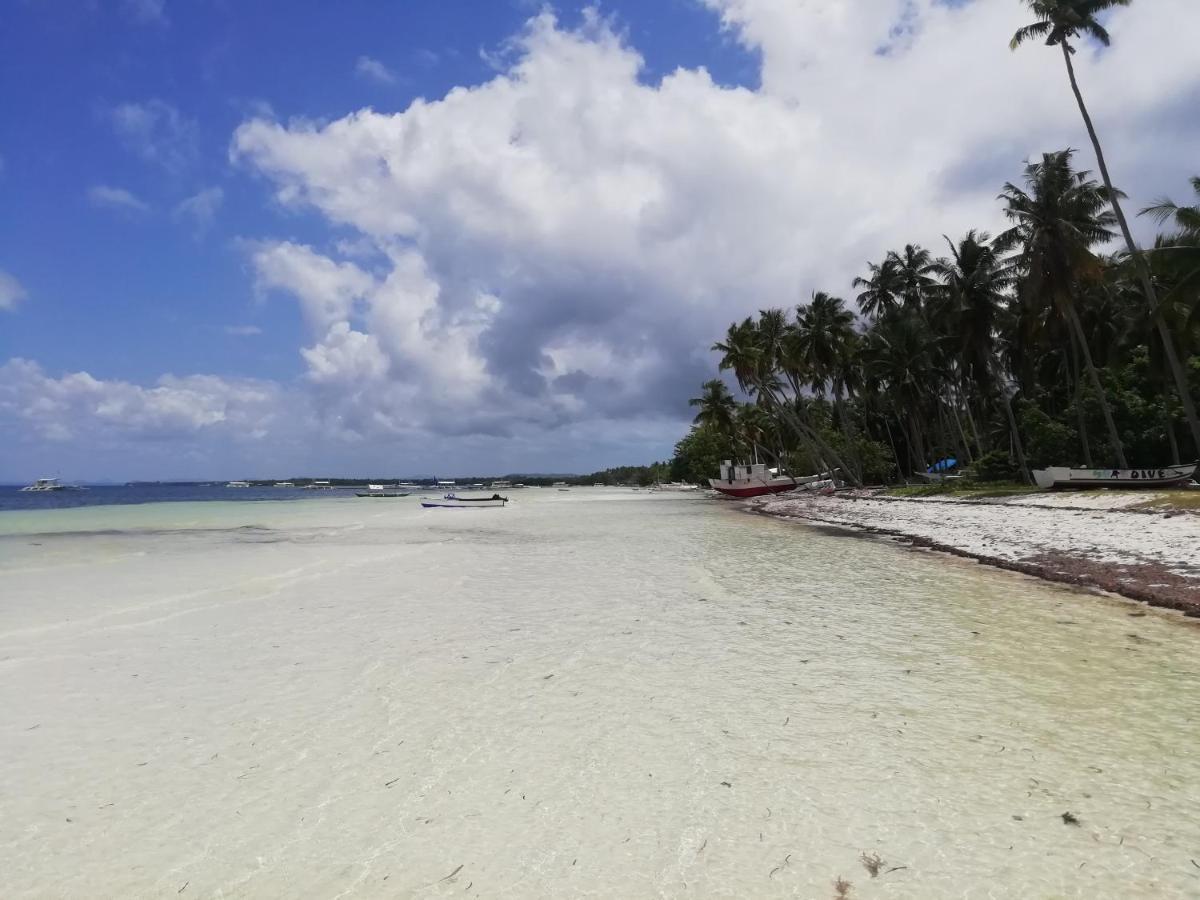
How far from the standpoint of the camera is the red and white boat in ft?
193

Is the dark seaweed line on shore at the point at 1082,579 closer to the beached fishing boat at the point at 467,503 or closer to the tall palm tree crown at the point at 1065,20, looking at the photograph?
the tall palm tree crown at the point at 1065,20

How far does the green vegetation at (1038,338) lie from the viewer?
86.8 feet

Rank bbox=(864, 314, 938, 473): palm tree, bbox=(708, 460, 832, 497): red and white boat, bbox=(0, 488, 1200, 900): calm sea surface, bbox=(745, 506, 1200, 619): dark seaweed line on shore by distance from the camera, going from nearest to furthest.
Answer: bbox=(0, 488, 1200, 900): calm sea surface, bbox=(745, 506, 1200, 619): dark seaweed line on shore, bbox=(864, 314, 938, 473): palm tree, bbox=(708, 460, 832, 497): red and white boat

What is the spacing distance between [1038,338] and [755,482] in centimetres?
2645

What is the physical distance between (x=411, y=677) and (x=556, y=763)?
2723 millimetres

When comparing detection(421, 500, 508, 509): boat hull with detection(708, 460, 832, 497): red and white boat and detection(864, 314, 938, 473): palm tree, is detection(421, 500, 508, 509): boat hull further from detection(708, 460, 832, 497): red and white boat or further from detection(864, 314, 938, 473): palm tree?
detection(864, 314, 938, 473): palm tree

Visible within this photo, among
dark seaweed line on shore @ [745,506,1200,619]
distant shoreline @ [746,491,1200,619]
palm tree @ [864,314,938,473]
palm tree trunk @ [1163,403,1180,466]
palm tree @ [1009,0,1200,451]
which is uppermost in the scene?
palm tree @ [1009,0,1200,451]

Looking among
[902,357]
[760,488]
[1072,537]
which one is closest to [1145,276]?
[1072,537]

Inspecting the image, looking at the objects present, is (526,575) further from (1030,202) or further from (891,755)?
(1030,202)

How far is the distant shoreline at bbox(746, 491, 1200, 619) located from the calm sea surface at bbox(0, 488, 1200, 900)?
1.31 meters

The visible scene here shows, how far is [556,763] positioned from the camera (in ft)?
15.3

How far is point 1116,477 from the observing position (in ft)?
90.3

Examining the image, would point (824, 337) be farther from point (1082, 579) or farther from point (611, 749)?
point (611, 749)

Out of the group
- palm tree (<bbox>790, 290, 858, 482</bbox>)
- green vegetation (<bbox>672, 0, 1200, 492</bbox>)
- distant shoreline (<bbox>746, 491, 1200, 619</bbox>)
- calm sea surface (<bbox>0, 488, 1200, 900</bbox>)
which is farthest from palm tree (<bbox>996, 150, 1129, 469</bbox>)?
calm sea surface (<bbox>0, 488, 1200, 900</bbox>)
